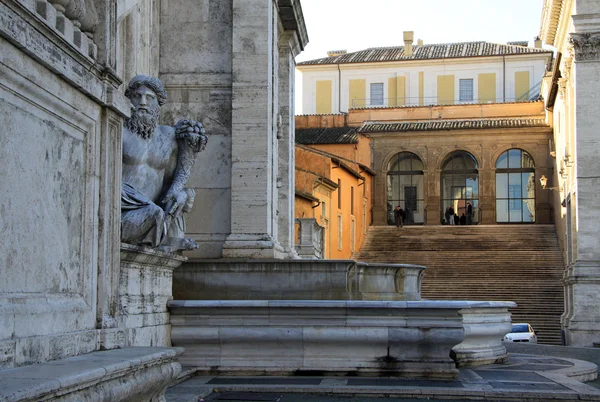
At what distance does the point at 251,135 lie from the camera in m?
12.0

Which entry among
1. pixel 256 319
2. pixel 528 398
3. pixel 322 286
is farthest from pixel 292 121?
pixel 528 398

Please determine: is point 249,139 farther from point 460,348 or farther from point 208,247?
point 460,348

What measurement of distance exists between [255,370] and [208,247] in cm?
366

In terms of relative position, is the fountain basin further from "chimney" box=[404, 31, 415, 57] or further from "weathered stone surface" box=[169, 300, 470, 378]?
"chimney" box=[404, 31, 415, 57]

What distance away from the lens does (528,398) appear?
24.7ft

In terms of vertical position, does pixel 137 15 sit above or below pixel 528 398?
above

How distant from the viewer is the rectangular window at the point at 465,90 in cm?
6644

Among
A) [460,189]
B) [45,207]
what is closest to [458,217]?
[460,189]

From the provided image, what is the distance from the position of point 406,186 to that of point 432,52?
15.8 meters

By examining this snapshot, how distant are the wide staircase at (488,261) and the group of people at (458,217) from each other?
4.37 m

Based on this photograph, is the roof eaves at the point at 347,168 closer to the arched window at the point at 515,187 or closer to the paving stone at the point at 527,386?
the arched window at the point at 515,187

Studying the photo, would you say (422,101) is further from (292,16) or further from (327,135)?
(292,16)

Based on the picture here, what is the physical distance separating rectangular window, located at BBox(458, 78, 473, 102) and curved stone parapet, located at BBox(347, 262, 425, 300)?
55.9 metres

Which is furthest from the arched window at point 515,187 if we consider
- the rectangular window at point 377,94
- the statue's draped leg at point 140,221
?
the statue's draped leg at point 140,221
